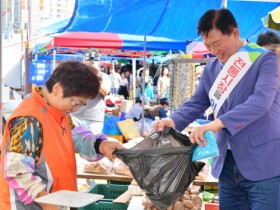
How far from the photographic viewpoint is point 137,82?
74.5 feet

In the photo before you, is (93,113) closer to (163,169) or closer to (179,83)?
(179,83)

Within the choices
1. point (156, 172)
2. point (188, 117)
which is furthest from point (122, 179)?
point (156, 172)

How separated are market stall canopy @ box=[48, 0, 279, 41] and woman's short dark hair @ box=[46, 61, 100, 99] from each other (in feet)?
10.1

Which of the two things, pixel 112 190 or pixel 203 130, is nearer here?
pixel 203 130

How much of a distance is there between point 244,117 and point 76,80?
2.89 feet

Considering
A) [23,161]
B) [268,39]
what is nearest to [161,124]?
[23,161]

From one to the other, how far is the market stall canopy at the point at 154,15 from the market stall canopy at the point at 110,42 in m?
3.32

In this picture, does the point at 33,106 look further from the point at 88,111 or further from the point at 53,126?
the point at 88,111

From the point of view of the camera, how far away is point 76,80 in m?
2.38

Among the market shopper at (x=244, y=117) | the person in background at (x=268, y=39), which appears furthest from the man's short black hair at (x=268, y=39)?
the market shopper at (x=244, y=117)

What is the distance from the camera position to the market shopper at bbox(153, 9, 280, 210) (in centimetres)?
248

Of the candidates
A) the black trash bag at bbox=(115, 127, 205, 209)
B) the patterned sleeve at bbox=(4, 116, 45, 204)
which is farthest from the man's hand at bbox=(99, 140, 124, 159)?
the patterned sleeve at bbox=(4, 116, 45, 204)

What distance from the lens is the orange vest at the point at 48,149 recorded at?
7.76 feet

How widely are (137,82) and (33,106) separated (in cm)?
2035
